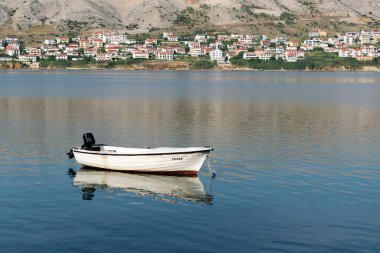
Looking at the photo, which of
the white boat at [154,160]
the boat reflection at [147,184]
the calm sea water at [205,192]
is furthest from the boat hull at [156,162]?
the calm sea water at [205,192]

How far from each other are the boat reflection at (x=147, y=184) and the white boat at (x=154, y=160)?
0.48m

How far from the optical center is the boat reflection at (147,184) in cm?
3281

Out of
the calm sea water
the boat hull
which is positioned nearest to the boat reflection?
the calm sea water

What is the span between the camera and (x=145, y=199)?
31.9m

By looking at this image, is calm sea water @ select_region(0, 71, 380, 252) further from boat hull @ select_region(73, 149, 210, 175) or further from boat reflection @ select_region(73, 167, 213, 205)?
boat hull @ select_region(73, 149, 210, 175)

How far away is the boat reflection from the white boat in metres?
0.48

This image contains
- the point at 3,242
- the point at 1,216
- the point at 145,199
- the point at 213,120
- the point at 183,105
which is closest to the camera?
the point at 3,242

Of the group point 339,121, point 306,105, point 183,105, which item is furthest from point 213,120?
point 306,105

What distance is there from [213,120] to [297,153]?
83.5ft

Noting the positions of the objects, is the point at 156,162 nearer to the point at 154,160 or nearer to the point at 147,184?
the point at 154,160

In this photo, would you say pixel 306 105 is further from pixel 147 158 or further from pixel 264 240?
pixel 264 240

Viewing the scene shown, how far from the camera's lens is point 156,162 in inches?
1506

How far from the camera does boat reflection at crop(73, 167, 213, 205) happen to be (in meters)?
32.8

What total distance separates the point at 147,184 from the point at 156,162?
2.54 meters
